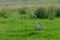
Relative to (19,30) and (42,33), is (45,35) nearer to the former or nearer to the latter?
(42,33)

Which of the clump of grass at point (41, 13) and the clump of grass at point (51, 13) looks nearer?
the clump of grass at point (51, 13)

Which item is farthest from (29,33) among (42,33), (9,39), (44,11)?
(44,11)

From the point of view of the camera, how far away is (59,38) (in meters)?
12.2

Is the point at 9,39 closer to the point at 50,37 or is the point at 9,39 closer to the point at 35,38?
the point at 35,38

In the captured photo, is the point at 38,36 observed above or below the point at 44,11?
above

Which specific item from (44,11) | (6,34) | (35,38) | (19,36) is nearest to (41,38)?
(35,38)

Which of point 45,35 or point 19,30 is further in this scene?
point 19,30

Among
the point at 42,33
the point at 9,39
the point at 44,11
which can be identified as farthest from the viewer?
the point at 44,11

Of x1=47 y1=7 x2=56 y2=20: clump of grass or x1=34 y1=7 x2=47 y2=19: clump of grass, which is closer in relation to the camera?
x1=47 y1=7 x2=56 y2=20: clump of grass

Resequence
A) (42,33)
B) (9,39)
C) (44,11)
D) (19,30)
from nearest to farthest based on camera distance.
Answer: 1. (9,39)
2. (42,33)
3. (19,30)
4. (44,11)

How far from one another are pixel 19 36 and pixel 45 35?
1349 mm

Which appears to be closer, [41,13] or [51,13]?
[51,13]

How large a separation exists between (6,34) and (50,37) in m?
2.46

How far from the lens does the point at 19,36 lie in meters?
12.6
